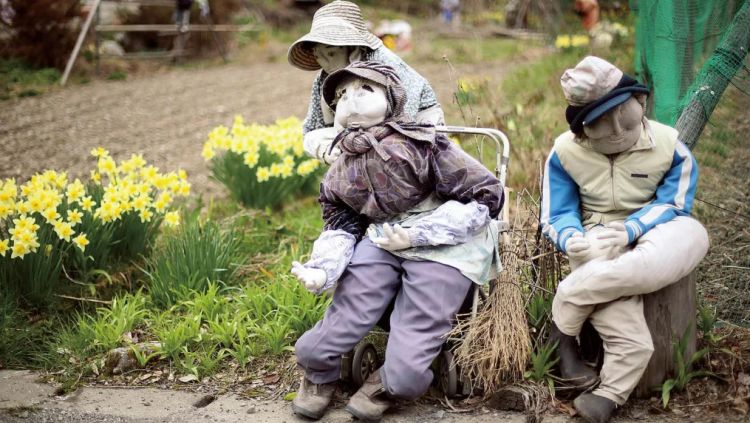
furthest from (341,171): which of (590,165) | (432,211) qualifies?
(590,165)

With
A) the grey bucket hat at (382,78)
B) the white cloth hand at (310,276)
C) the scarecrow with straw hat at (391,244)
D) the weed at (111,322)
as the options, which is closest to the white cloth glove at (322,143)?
the scarecrow with straw hat at (391,244)

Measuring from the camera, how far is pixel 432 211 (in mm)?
2879

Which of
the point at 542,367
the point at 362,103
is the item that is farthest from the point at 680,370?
the point at 362,103

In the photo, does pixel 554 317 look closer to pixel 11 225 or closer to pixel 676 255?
pixel 676 255

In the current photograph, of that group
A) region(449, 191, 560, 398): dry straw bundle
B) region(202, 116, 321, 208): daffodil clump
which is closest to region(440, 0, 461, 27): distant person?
region(202, 116, 321, 208): daffodil clump

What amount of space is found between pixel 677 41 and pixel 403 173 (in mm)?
1638

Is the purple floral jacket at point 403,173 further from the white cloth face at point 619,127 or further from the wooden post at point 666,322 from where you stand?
the wooden post at point 666,322

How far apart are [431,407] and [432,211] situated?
0.73 metres

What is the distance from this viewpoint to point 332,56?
3.22 meters

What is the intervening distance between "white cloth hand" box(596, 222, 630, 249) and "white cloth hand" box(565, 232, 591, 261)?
50mm

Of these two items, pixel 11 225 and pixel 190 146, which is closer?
pixel 11 225

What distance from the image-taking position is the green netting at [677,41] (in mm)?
3393

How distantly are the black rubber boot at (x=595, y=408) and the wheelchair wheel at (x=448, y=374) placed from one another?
17.8 inches

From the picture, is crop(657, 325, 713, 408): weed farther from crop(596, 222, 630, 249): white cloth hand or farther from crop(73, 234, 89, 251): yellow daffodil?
crop(73, 234, 89, 251): yellow daffodil
